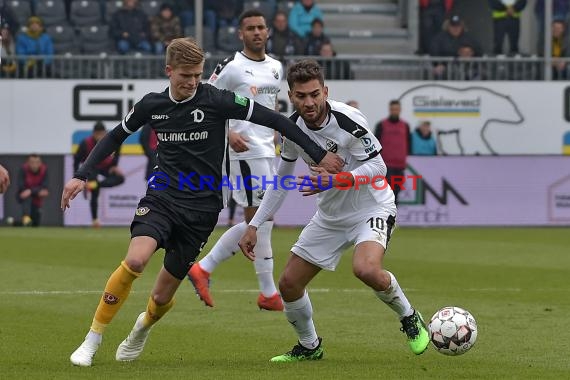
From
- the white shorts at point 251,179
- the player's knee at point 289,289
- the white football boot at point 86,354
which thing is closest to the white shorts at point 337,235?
the player's knee at point 289,289

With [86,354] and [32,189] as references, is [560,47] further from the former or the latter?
[86,354]

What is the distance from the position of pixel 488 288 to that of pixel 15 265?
5.44m

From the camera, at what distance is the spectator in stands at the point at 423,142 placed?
21.9 metres

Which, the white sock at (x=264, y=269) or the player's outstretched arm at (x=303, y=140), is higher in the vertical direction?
the player's outstretched arm at (x=303, y=140)

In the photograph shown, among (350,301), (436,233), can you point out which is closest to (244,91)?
(350,301)

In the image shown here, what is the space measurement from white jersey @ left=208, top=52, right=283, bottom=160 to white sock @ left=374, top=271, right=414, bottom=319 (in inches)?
133

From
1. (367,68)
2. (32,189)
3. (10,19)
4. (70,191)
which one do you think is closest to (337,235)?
(70,191)

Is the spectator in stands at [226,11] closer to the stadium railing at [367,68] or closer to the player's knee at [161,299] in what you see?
the stadium railing at [367,68]

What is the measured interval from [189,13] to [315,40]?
240 centimetres

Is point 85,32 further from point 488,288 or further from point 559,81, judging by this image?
point 488,288

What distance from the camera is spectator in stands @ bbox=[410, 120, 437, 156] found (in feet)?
71.9

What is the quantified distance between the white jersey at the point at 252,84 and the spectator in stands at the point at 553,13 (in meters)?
13.9

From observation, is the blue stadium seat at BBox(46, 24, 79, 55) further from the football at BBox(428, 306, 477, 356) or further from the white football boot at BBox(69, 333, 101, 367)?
the football at BBox(428, 306, 477, 356)

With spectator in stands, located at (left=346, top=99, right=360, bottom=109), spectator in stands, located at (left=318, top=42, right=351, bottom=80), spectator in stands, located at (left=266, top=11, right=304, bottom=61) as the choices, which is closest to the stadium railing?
spectator in stands, located at (left=318, top=42, right=351, bottom=80)
